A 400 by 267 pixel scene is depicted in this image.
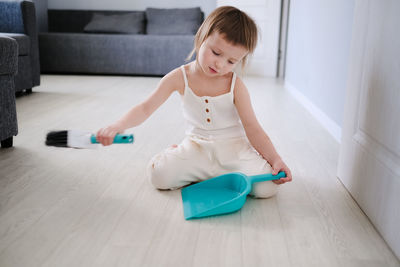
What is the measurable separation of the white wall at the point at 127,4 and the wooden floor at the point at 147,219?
311 cm

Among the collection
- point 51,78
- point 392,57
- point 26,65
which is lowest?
point 51,78

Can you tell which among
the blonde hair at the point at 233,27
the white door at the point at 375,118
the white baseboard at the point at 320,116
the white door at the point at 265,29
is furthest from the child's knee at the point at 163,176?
the white door at the point at 265,29

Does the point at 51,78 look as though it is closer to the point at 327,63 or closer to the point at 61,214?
the point at 327,63

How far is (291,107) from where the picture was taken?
231 cm

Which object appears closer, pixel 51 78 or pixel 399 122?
pixel 399 122

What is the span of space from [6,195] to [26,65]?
1717 millimetres

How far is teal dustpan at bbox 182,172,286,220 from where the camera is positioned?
34.9 inches

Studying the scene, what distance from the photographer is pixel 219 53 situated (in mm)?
945

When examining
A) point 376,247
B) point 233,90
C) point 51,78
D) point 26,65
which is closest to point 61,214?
point 233,90

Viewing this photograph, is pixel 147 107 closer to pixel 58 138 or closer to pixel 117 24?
pixel 58 138

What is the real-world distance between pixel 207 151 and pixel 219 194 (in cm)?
14

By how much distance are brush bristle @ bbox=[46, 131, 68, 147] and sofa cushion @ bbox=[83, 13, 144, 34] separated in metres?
3.32

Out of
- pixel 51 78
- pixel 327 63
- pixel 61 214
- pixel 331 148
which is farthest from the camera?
pixel 51 78

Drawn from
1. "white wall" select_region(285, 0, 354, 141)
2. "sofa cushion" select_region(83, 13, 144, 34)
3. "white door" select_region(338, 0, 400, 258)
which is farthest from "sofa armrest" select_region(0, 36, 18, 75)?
"sofa cushion" select_region(83, 13, 144, 34)
